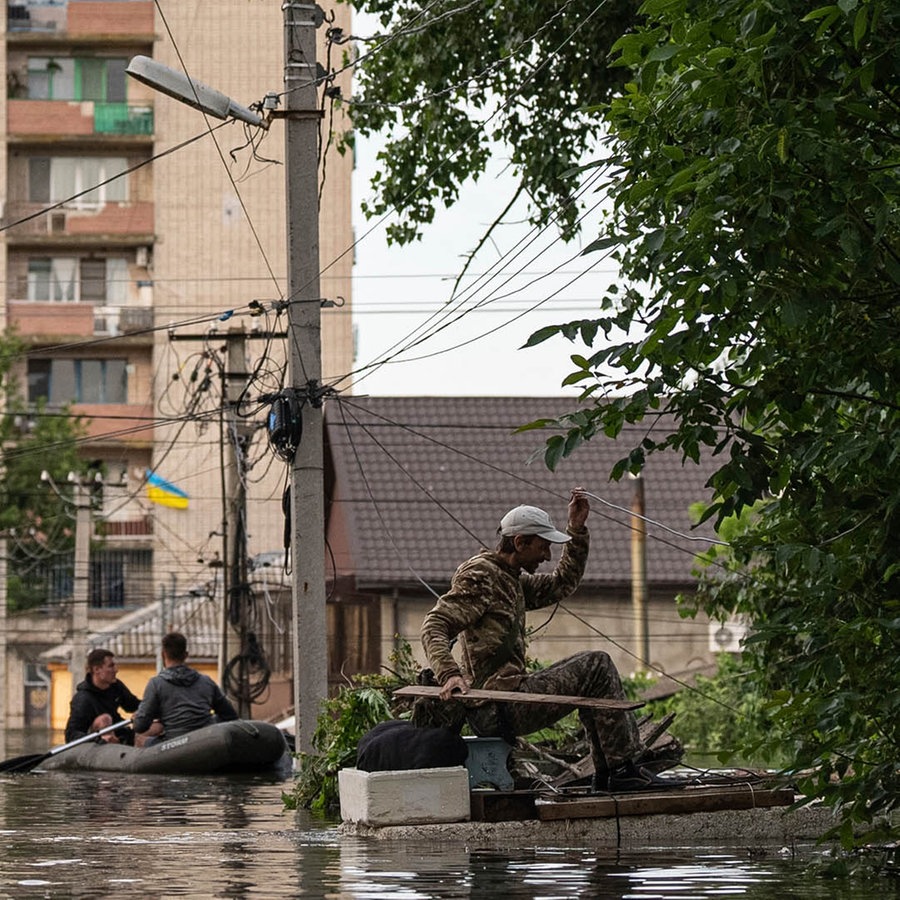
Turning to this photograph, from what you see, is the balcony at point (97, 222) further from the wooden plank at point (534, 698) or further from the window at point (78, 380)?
the wooden plank at point (534, 698)

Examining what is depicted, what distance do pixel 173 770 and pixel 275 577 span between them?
110 ft

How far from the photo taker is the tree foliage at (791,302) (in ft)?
27.5

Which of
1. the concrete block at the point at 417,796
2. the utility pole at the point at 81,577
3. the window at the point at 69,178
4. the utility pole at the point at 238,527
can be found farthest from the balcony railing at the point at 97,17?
the concrete block at the point at 417,796

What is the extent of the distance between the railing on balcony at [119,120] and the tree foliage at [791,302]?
62.7 m

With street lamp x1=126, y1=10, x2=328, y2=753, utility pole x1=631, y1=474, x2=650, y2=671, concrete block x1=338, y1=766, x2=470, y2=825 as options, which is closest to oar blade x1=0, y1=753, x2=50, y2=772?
street lamp x1=126, y1=10, x2=328, y2=753

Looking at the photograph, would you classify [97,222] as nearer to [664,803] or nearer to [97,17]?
[97,17]

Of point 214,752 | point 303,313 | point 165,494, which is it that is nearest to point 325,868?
point 303,313

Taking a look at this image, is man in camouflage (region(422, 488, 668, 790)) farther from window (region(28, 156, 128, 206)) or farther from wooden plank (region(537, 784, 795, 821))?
window (region(28, 156, 128, 206))

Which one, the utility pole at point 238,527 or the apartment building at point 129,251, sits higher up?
the apartment building at point 129,251

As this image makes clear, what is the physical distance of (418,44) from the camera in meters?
21.1

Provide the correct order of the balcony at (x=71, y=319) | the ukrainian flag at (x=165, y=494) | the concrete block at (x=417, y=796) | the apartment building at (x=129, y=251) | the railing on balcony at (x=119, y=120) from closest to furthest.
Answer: the concrete block at (x=417, y=796) → the ukrainian flag at (x=165, y=494) → the balcony at (x=71, y=319) → the apartment building at (x=129, y=251) → the railing on balcony at (x=119, y=120)

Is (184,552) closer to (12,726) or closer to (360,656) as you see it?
(12,726)

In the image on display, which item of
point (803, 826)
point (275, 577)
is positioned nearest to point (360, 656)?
point (275, 577)

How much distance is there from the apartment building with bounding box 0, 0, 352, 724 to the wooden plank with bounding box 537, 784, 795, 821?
55.7m
